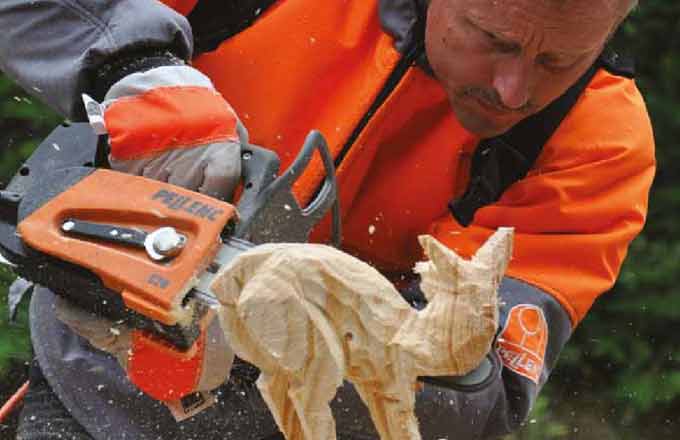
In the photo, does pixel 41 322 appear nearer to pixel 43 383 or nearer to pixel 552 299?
pixel 43 383

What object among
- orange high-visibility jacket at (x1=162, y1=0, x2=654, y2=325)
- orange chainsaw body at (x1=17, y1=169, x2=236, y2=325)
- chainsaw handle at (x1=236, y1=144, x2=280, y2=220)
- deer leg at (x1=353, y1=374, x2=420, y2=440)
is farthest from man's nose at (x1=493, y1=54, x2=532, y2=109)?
deer leg at (x1=353, y1=374, x2=420, y2=440)

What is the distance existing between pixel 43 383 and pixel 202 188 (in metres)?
0.86

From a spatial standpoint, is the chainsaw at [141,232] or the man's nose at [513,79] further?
the man's nose at [513,79]

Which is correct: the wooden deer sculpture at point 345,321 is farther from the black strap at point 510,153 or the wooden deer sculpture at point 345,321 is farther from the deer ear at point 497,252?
the black strap at point 510,153

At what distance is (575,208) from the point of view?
2424 millimetres

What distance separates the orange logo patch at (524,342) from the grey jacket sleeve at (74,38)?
79 centimetres

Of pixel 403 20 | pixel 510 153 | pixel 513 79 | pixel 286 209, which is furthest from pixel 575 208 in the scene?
pixel 286 209

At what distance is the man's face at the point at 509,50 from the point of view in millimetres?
2115

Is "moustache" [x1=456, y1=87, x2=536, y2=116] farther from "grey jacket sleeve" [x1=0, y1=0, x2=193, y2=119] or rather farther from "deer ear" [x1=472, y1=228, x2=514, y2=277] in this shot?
"deer ear" [x1=472, y1=228, x2=514, y2=277]

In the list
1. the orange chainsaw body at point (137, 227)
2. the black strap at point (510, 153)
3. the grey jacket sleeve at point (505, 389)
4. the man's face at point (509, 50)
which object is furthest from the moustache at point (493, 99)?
the orange chainsaw body at point (137, 227)

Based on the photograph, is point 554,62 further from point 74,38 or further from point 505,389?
point 74,38

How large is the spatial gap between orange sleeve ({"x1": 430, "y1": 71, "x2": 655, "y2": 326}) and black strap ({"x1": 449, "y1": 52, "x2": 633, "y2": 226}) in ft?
0.06

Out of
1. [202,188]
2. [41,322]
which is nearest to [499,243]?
[202,188]

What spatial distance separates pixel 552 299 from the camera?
2.41 metres
